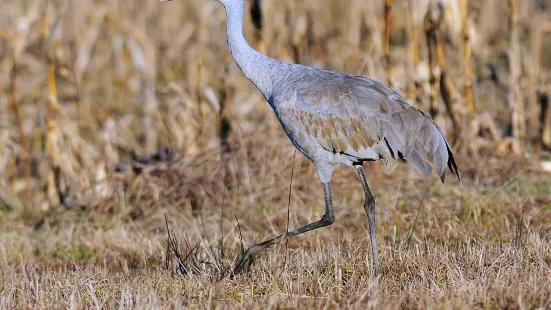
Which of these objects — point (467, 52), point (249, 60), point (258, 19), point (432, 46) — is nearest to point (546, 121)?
point (467, 52)

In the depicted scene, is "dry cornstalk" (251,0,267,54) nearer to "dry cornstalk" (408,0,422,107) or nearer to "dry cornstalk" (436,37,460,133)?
"dry cornstalk" (408,0,422,107)

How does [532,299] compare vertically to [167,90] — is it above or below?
below

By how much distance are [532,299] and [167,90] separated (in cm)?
597

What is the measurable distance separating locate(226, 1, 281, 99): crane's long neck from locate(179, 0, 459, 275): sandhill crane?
14 millimetres

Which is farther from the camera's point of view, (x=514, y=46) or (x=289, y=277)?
(x=514, y=46)

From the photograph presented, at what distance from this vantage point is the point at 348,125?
488 centimetres

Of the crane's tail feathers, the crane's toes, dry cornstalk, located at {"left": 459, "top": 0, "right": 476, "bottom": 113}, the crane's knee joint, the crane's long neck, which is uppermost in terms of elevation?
dry cornstalk, located at {"left": 459, "top": 0, "right": 476, "bottom": 113}

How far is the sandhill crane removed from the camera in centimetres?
Answer: 476

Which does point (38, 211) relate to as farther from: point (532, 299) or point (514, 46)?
point (532, 299)

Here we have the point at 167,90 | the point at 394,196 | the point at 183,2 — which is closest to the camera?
the point at 394,196

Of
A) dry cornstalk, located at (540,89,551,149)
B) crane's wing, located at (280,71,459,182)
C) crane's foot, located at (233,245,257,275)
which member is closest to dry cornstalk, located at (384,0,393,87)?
dry cornstalk, located at (540,89,551,149)

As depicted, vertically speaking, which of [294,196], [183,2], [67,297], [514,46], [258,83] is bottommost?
[67,297]

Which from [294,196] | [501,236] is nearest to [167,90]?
[294,196]

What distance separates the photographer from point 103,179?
7691 mm
